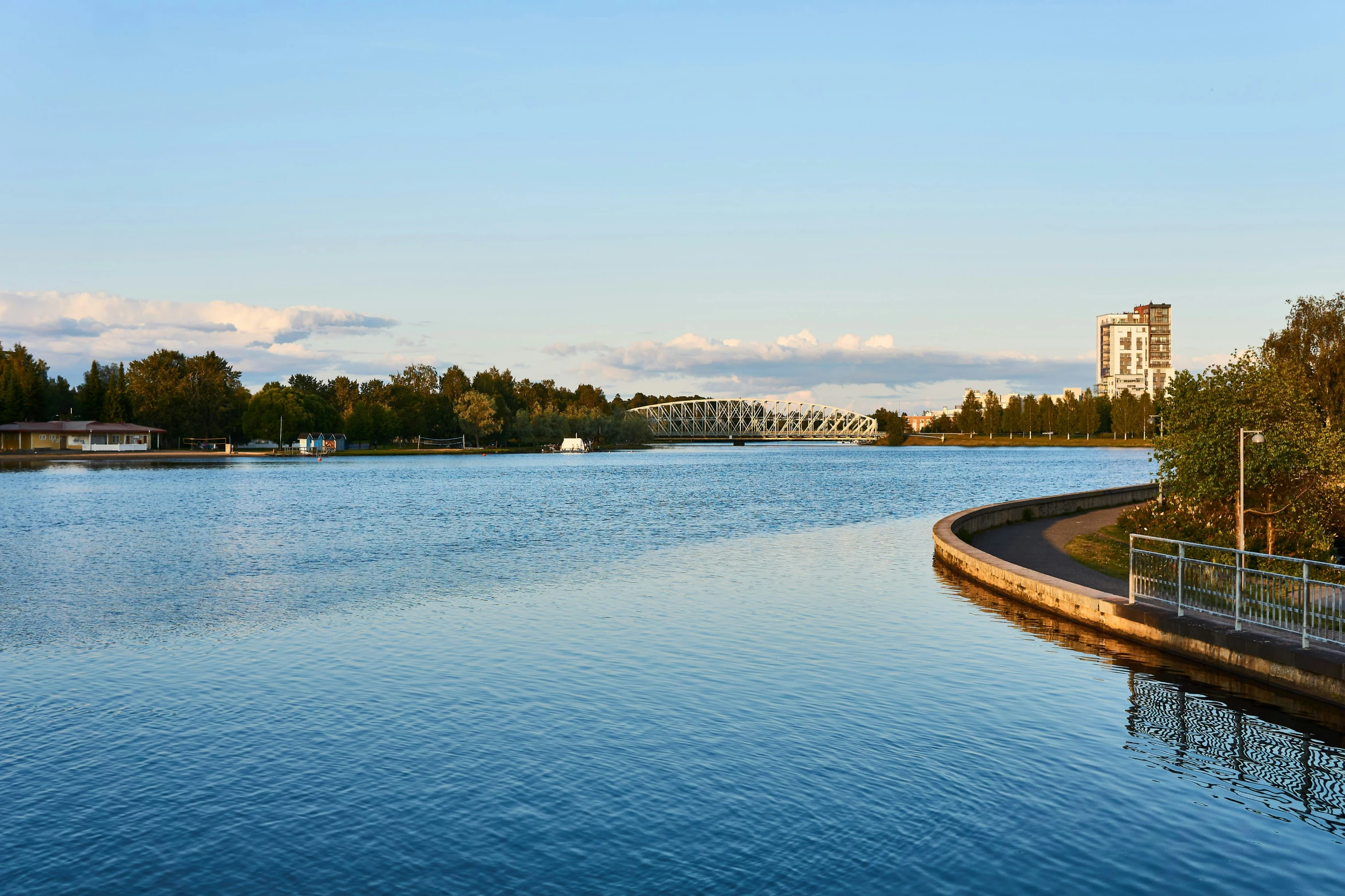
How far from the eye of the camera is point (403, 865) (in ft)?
32.9

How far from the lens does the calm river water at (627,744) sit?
33.2 feet

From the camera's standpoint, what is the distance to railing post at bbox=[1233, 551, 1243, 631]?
18.3 metres

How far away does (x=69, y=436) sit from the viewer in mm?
171750

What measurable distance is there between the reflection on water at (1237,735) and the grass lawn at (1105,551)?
31.7ft

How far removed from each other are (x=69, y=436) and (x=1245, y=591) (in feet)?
619

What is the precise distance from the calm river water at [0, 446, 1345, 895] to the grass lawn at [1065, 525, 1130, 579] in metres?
4.50

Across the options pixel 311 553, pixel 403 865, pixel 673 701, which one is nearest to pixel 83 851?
pixel 403 865

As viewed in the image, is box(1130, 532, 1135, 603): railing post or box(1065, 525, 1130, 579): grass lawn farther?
box(1065, 525, 1130, 579): grass lawn

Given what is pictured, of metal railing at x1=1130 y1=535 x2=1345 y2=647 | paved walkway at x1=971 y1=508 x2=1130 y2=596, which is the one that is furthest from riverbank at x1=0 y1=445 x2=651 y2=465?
metal railing at x1=1130 y1=535 x2=1345 y2=647

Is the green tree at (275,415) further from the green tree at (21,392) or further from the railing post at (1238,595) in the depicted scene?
the railing post at (1238,595)

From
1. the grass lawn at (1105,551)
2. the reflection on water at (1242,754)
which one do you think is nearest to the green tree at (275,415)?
the grass lawn at (1105,551)

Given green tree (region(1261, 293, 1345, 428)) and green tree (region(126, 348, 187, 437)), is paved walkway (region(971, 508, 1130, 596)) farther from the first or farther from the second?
green tree (region(126, 348, 187, 437))

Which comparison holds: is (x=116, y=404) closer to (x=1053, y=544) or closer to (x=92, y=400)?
(x=92, y=400)

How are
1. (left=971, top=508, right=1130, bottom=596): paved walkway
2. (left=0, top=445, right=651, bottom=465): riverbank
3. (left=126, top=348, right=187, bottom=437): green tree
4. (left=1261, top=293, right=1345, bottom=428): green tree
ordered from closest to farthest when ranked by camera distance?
(left=971, top=508, right=1130, bottom=596): paved walkway → (left=1261, top=293, right=1345, bottom=428): green tree → (left=0, top=445, right=651, bottom=465): riverbank → (left=126, top=348, right=187, bottom=437): green tree
